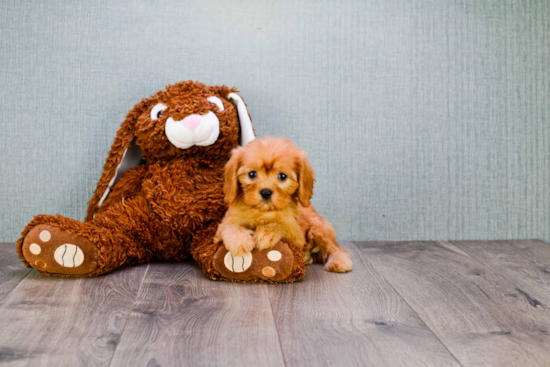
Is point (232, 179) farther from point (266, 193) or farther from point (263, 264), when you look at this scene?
point (263, 264)

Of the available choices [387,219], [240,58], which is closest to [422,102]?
[387,219]

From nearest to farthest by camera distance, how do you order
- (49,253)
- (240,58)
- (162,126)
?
(49,253)
(162,126)
(240,58)

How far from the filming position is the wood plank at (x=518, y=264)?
137cm

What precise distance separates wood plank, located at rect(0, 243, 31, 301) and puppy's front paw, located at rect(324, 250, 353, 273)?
3.11 ft

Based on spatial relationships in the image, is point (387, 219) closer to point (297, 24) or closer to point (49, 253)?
point (297, 24)

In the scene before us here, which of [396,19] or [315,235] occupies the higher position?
[396,19]

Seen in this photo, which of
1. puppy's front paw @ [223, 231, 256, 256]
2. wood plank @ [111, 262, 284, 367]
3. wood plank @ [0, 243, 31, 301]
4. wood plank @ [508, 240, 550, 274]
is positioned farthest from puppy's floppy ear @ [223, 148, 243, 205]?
wood plank @ [508, 240, 550, 274]

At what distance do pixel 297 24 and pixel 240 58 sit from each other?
27 cm

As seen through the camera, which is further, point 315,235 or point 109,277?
point 315,235

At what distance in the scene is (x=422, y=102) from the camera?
193 cm

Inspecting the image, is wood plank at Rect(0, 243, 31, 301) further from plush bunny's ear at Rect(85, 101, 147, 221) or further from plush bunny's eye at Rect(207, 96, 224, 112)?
plush bunny's eye at Rect(207, 96, 224, 112)

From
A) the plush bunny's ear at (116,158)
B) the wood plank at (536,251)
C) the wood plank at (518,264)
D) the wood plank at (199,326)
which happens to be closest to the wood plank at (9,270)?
the plush bunny's ear at (116,158)

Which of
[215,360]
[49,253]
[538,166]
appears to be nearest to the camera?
[215,360]

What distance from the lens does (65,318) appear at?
3.59ft
